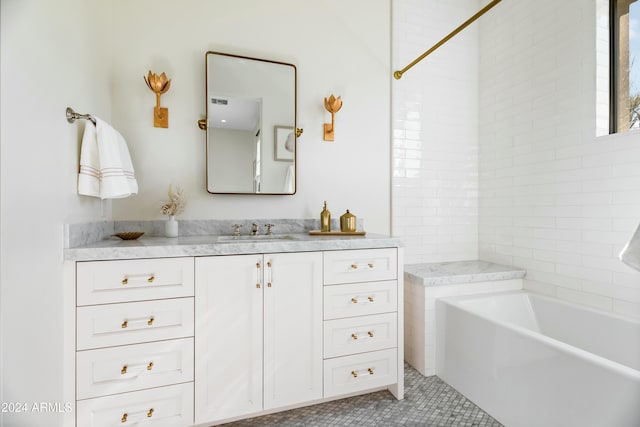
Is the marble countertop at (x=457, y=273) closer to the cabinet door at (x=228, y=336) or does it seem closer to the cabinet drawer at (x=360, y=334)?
the cabinet drawer at (x=360, y=334)

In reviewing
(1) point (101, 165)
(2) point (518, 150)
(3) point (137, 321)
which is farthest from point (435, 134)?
(3) point (137, 321)

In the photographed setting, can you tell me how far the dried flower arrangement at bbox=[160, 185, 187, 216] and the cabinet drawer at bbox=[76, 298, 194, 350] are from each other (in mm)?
664

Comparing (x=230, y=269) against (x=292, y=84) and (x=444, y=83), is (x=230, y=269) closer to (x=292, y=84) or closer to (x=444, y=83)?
(x=292, y=84)

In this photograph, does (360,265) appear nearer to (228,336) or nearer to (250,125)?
(228,336)

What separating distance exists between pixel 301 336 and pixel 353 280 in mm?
404

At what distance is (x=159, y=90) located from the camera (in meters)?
1.96

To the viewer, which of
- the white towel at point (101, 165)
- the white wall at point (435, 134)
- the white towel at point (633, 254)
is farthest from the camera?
the white wall at point (435, 134)

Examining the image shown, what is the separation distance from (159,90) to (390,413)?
230 centimetres

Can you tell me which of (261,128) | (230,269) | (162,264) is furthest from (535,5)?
(162,264)

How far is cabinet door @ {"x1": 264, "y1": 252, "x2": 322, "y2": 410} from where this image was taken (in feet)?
5.38

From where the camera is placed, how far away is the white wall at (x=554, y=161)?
75.5 inches

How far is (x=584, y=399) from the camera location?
132cm

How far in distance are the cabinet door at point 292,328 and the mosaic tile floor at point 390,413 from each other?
135 millimetres

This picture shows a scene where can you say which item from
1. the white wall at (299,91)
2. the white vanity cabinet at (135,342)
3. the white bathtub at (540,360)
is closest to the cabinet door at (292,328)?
the white vanity cabinet at (135,342)
